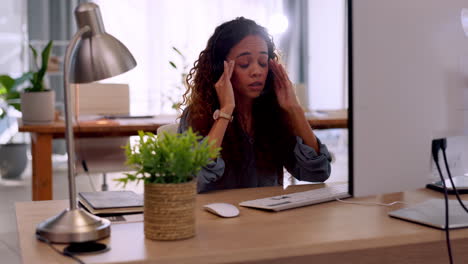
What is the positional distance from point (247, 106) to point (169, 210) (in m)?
0.95

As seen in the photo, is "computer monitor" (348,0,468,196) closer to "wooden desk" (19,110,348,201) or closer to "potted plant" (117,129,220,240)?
"potted plant" (117,129,220,240)

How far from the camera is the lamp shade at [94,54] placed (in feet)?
3.85

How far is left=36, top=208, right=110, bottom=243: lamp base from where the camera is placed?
1082 mm

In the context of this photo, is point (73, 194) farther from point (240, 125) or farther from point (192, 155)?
point (240, 125)

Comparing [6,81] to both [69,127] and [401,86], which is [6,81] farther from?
[401,86]

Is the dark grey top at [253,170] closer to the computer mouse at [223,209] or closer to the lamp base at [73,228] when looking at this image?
the computer mouse at [223,209]

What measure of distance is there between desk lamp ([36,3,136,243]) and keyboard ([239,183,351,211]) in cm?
39

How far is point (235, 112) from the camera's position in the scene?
197cm

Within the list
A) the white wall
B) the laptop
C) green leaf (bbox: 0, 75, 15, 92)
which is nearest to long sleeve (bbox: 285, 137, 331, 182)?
the laptop

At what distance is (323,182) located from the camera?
178 centimetres

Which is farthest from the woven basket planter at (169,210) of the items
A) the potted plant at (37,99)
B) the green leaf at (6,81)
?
the green leaf at (6,81)

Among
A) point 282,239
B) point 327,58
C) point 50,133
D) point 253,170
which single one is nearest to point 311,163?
point 253,170

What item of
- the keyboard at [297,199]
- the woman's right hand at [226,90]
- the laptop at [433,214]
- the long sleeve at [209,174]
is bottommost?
the laptop at [433,214]

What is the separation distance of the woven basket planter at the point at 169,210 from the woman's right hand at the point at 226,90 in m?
0.74
